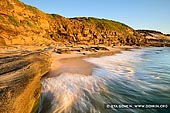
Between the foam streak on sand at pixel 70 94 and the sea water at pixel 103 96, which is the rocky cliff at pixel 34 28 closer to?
the foam streak on sand at pixel 70 94

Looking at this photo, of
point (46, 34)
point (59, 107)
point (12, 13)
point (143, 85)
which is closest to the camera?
point (59, 107)

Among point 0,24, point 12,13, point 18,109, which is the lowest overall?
point 18,109

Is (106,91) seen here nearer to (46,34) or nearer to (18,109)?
(18,109)

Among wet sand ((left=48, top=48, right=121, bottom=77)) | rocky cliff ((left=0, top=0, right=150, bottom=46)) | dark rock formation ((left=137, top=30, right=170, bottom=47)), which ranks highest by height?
rocky cliff ((left=0, top=0, right=150, bottom=46))

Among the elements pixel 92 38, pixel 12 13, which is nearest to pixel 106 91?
pixel 12 13

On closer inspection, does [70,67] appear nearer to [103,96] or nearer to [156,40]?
[103,96]

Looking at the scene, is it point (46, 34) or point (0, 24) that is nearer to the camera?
point (0, 24)

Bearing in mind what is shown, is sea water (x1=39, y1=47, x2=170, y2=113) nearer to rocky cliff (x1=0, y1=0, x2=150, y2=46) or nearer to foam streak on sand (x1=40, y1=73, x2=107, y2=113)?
foam streak on sand (x1=40, y1=73, x2=107, y2=113)

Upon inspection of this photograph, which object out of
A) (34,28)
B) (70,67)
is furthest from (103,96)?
(34,28)

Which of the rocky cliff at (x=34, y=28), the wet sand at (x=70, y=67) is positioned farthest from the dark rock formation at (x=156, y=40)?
the wet sand at (x=70, y=67)

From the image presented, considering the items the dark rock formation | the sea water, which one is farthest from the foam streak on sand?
the dark rock formation

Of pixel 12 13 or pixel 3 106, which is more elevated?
pixel 12 13

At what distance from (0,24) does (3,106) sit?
14903 mm

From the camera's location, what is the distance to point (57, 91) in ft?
18.5
